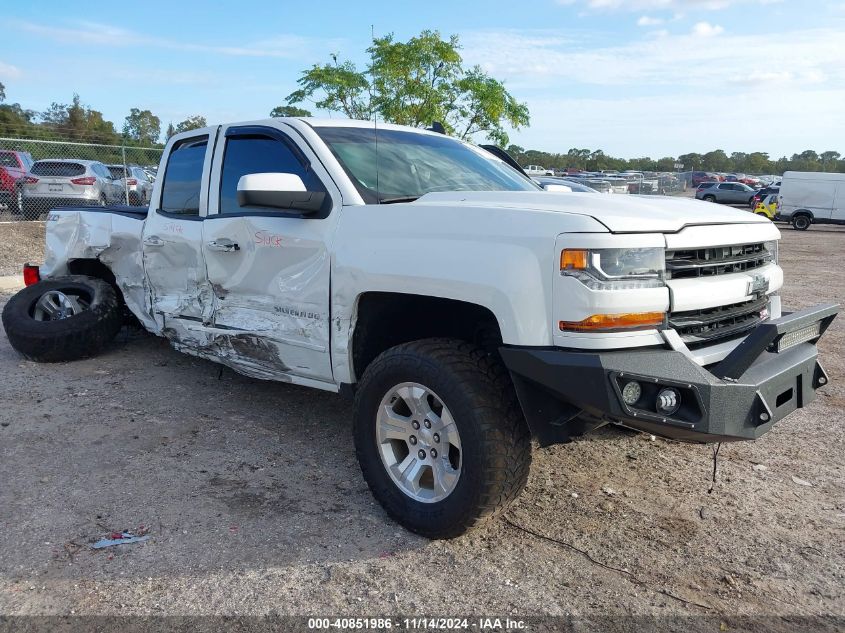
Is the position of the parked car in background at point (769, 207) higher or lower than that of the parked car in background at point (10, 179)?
lower

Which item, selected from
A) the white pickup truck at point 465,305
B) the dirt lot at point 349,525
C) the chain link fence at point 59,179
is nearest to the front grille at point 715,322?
the white pickup truck at point 465,305

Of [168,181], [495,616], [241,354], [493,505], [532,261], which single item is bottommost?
[495,616]

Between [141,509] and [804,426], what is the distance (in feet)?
13.5

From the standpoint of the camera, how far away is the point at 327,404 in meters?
5.04

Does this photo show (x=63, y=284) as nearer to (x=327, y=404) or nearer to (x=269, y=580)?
(x=327, y=404)

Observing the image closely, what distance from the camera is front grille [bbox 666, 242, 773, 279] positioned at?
112 inches

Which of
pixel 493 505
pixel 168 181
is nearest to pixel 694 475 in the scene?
pixel 493 505

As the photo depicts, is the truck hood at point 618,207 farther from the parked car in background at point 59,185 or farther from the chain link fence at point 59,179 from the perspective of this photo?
the parked car in background at point 59,185

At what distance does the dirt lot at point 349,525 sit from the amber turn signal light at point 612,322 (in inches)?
41.5

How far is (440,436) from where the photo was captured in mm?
3107

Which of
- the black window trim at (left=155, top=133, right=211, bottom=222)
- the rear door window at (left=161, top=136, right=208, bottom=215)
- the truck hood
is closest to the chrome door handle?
the black window trim at (left=155, top=133, right=211, bottom=222)

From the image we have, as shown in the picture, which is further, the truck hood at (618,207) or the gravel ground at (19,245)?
the gravel ground at (19,245)

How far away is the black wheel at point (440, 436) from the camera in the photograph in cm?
290

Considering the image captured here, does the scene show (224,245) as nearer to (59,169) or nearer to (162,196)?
(162,196)
